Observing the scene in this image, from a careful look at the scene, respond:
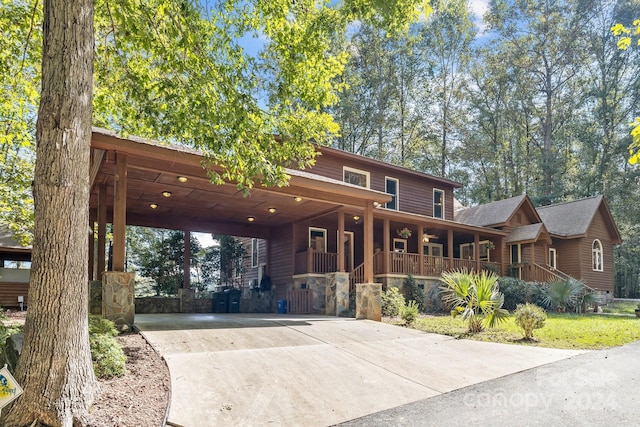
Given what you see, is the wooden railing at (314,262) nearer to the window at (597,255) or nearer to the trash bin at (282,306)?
the trash bin at (282,306)

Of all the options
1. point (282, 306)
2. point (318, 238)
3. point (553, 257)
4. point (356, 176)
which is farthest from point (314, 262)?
point (553, 257)

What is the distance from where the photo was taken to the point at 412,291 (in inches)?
609

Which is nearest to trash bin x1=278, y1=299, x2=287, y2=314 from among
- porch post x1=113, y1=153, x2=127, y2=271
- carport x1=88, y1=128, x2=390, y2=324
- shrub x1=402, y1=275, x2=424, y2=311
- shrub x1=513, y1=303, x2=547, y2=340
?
carport x1=88, y1=128, x2=390, y2=324

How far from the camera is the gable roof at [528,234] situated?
62.4 ft

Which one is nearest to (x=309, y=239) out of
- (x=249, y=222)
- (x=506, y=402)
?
(x=249, y=222)

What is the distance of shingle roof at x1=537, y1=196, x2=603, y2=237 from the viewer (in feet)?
73.1

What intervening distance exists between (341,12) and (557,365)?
644 centimetres

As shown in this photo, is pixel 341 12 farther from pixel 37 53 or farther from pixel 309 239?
pixel 309 239

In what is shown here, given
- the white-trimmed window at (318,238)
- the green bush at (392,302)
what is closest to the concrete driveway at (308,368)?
the green bush at (392,302)

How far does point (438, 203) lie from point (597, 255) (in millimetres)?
10239

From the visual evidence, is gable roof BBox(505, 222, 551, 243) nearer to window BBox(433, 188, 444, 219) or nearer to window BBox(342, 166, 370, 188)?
window BBox(433, 188, 444, 219)

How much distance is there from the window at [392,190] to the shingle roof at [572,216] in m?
9.64

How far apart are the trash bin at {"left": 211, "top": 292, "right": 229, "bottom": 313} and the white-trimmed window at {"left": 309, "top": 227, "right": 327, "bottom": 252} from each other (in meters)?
4.37

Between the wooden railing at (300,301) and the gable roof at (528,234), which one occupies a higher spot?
the gable roof at (528,234)
